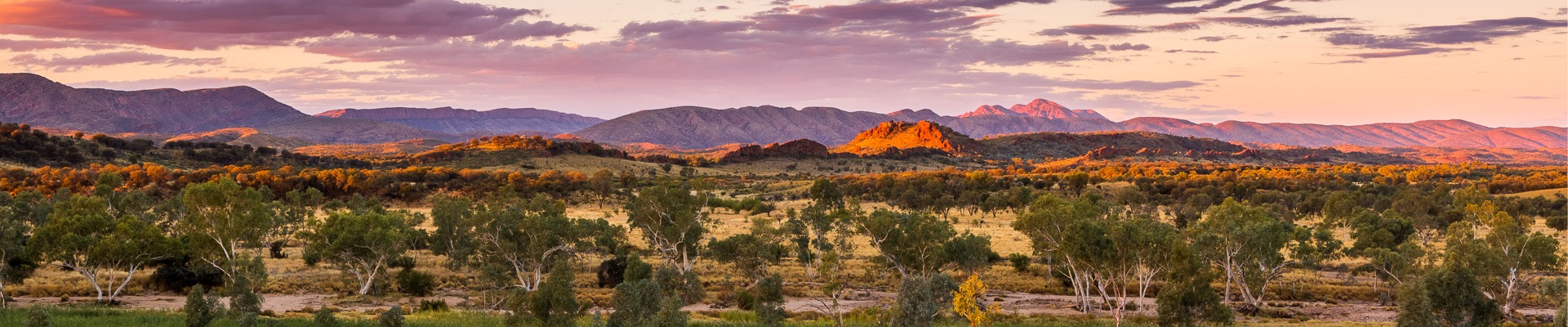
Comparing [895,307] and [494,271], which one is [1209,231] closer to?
[895,307]

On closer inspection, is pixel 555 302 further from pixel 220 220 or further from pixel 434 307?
pixel 220 220

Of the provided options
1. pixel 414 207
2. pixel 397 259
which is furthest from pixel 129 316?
pixel 414 207

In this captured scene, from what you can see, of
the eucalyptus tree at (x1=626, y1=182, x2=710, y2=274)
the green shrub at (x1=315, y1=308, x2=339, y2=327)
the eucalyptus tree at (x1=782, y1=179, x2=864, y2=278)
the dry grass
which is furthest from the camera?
the dry grass

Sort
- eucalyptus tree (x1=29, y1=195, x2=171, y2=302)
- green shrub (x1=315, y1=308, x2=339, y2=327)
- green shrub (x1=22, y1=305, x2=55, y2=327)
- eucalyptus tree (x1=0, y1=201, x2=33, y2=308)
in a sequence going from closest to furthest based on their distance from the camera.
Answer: green shrub (x1=22, y1=305, x2=55, y2=327) < green shrub (x1=315, y1=308, x2=339, y2=327) < eucalyptus tree (x1=0, y1=201, x2=33, y2=308) < eucalyptus tree (x1=29, y1=195, x2=171, y2=302)

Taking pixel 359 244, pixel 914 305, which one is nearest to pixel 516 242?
pixel 359 244

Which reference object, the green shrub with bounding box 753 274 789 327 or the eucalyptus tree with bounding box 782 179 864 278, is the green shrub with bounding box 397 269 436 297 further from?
the eucalyptus tree with bounding box 782 179 864 278

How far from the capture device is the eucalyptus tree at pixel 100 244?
1497 inches

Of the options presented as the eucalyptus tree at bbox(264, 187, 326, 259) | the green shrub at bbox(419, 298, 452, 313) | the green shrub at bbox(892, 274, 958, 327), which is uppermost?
the green shrub at bbox(892, 274, 958, 327)

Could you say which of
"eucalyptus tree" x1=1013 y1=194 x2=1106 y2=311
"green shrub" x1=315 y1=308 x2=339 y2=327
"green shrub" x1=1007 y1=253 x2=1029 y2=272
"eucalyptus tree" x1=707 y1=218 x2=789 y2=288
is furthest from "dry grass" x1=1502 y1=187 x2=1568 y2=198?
"green shrub" x1=315 y1=308 x2=339 y2=327

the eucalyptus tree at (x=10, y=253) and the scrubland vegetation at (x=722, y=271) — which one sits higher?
the eucalyptus tree at (x=10, y=253)

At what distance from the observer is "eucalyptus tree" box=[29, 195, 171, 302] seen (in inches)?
1497

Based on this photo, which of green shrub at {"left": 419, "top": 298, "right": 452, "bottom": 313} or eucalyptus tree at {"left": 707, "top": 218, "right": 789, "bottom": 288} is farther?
eucalyptus tree at {"left": 707, "top": 218, "right": 789, "bottom": 288}

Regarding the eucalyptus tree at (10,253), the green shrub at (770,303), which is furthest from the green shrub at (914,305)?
the eucalyptus tree at (10,253)

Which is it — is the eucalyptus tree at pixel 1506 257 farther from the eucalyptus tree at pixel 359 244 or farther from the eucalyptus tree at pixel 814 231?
the eucalyptus tree at pixel 359 244
